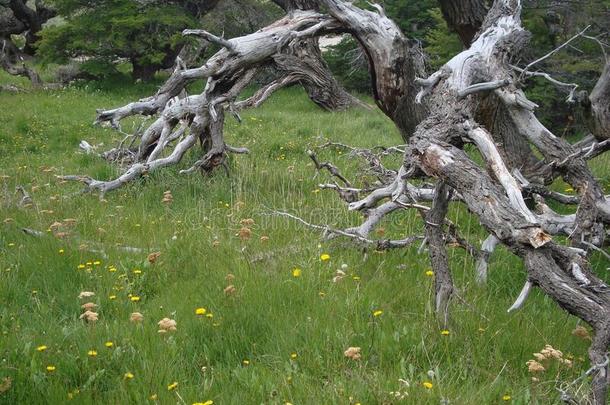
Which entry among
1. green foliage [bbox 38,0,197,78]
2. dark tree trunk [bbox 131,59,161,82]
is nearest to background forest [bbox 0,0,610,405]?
green foliage [bbox 38,0,197,78]

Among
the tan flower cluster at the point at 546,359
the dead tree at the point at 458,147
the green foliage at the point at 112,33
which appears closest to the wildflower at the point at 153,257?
the dead tree at the point at 458,147

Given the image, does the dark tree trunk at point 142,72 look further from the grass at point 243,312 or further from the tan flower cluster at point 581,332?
the tan flower cluster at point 581,332

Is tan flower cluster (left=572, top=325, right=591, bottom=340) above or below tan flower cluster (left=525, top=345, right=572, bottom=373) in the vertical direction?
below

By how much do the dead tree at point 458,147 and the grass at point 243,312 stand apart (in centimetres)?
30

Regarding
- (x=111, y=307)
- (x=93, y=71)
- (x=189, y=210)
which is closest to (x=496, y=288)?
(x=111, y=307)

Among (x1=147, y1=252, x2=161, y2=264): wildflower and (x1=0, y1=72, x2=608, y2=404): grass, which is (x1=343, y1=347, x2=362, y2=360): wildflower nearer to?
(x1=0, y1=72, x2=608, y2=404): grass

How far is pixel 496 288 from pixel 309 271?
4.32ft

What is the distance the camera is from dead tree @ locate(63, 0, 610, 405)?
11.2ft

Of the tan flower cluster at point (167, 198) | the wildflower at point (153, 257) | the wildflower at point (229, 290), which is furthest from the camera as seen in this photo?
the tan flower cluster at point (167, 198)

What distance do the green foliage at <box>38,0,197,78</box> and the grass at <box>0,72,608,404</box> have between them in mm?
11224

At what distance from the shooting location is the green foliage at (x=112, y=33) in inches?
701

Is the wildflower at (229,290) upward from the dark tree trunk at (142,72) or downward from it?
upward

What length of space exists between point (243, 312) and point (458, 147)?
1.70 meters

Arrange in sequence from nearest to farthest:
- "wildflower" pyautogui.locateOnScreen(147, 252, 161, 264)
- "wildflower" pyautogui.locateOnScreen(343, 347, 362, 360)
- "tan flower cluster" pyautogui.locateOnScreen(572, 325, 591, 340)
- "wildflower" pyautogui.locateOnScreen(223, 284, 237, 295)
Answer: "wildflower" pyautogui.locateOnScreen(343, 347, 362, 360), "tan flower cluster" pyautogui.locateOnScreen(572, 325, 591, 340), "wildflower" pyautogui.locateOnScreen(223, 284, 237, 295), "wildflower" pyautogui.locateOnScreen(147, 252, 161, 264)
